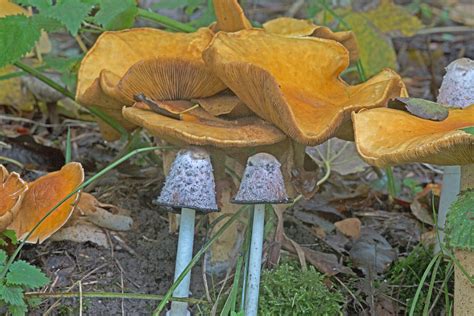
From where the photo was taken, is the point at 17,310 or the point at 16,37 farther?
the point at 16,37

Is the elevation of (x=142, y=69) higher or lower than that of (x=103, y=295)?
higher

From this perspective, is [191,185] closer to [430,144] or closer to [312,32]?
[430,144]

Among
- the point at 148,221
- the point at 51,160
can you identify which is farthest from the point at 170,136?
the point at 51,160

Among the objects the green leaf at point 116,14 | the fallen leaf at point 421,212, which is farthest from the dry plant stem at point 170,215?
the fallen leaf at point 421,212

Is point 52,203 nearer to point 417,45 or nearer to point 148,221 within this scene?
point 148,221

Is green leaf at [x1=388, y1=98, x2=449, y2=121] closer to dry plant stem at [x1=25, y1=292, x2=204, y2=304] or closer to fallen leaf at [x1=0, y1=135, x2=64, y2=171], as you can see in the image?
dry plant stem at [x1=25, y1=292, x2=204, y2=304]

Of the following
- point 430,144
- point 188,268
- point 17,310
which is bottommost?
point 17,310

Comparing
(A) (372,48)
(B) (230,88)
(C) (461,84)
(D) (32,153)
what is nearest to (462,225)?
(C) (461,84)

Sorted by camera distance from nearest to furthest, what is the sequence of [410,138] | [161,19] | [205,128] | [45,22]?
[410,138]
[205,128]
[45,22]
[161,19]
